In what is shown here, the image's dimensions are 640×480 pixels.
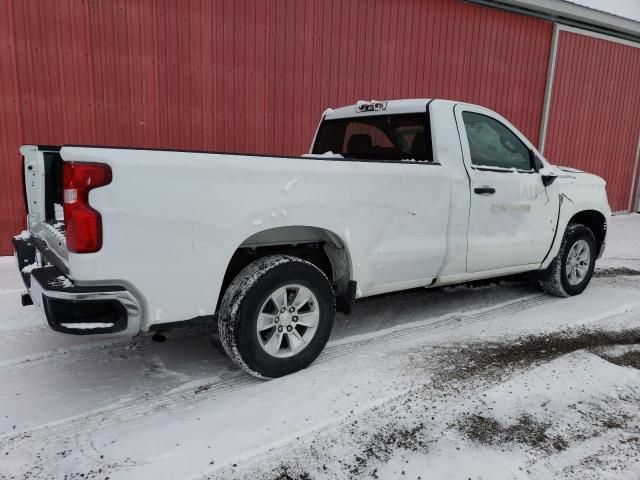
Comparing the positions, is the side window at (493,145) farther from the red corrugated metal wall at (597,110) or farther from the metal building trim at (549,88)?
the red corrugated metal wall at (597,110)

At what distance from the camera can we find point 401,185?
3.53 meters

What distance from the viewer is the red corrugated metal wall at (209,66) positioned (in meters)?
5.95

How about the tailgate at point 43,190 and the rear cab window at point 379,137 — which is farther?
the rear cab window at point 379,137

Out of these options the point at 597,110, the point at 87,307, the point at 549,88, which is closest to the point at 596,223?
the point at 87,307

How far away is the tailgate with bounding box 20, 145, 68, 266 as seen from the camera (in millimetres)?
3287

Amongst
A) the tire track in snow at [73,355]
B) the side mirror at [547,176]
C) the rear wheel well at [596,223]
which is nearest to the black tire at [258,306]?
the tire track in snow at [73,355]

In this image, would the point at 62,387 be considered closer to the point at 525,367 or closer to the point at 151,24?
the point at 525,367

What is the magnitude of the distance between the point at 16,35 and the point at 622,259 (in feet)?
28.3

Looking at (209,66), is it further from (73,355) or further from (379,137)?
(73,355)

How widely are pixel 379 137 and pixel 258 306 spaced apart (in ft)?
7.03

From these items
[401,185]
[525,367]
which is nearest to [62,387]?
[401,185]

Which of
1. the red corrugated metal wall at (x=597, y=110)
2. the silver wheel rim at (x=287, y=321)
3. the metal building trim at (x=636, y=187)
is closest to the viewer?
the silver wheel rim at (x=287, y=321)

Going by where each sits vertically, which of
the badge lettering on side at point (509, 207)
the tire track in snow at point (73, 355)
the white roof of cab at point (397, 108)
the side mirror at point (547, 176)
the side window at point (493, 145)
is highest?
the white roof of cab at point (397, 108)

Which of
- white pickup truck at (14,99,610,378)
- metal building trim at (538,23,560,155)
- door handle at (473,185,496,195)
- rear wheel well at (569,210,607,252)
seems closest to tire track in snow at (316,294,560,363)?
white pickup truck at (14,99,610,378)
